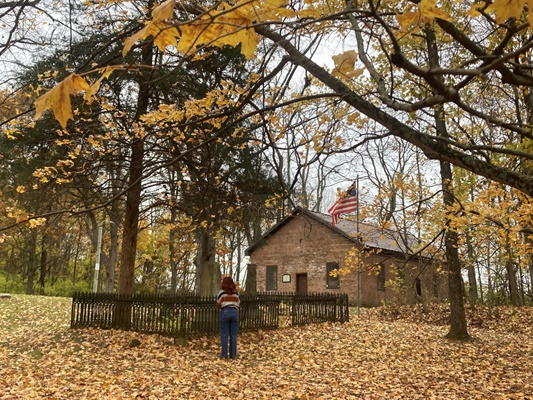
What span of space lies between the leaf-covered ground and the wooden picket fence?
0.37 m

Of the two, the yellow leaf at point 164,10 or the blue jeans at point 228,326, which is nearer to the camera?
the yellow leaf at point 164,10

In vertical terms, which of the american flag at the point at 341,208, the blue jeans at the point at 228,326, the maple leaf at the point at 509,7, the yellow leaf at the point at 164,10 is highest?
the american flag at the point at 341,208

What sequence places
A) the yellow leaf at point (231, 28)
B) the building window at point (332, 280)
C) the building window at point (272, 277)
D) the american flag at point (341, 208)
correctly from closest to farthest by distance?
the yellow leaf at point (231, 28)
the american flag at point (341, 208)
the building window at point (332, 280)
the building window at point (272, 277)

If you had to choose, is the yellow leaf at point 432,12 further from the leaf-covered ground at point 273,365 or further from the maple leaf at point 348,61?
the leaf-covered ground at point 273,365

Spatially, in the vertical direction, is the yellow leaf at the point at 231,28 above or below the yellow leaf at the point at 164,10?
above

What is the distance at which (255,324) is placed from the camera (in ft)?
44.5

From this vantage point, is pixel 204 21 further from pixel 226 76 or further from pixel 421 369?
pixel 226 76

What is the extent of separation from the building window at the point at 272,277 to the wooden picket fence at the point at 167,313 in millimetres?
15733

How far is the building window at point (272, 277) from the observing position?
3153cm

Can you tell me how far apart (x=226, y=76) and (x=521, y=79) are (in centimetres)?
1054

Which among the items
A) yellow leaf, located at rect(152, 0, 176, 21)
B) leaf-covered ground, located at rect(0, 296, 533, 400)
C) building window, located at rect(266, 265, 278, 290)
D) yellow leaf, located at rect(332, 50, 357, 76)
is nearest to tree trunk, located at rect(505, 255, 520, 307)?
leaf-covered ground, located at rect(0, 296, 533, 400)

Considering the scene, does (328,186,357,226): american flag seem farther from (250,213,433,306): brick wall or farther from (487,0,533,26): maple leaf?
(487,0,533,26): maple leaf

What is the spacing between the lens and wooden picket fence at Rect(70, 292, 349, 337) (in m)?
11.8

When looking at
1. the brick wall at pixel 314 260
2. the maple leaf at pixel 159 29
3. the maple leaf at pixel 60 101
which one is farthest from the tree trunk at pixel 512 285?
the maple leaf at pixel 60 101
